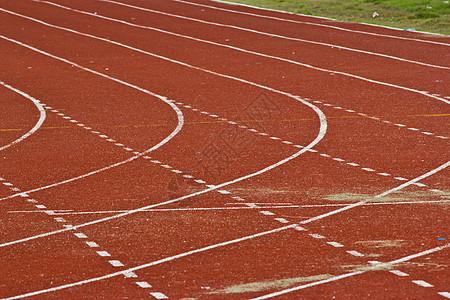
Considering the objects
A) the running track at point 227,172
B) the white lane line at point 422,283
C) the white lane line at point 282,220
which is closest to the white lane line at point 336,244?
the running track at point 227,172

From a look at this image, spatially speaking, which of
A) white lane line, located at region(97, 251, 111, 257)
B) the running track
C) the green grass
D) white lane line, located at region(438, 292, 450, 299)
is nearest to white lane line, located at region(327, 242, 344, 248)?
the running track

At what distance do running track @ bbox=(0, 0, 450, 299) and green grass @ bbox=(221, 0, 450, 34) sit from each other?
12.2 ft

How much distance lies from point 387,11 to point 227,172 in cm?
1831

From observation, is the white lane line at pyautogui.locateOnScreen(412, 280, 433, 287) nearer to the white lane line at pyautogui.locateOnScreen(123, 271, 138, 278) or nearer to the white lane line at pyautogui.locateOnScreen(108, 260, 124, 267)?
the white lane line at pyautogui.locateOnScreen(123, 271, 138, 278)

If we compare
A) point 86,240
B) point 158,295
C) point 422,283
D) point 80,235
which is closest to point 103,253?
point 86,240

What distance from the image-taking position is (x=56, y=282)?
6598mm

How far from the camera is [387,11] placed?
27.4 metres

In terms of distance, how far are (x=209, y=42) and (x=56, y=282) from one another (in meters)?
16.6

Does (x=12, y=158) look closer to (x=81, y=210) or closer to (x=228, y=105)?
(x=81, y=210)

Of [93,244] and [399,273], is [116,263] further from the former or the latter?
[399,273]

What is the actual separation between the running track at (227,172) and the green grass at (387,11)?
3.71 metres

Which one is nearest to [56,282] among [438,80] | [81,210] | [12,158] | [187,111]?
[81,210]

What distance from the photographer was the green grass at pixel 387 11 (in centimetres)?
2511

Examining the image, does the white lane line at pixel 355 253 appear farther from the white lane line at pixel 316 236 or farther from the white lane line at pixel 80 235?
the white lane line at pixel 80 235
